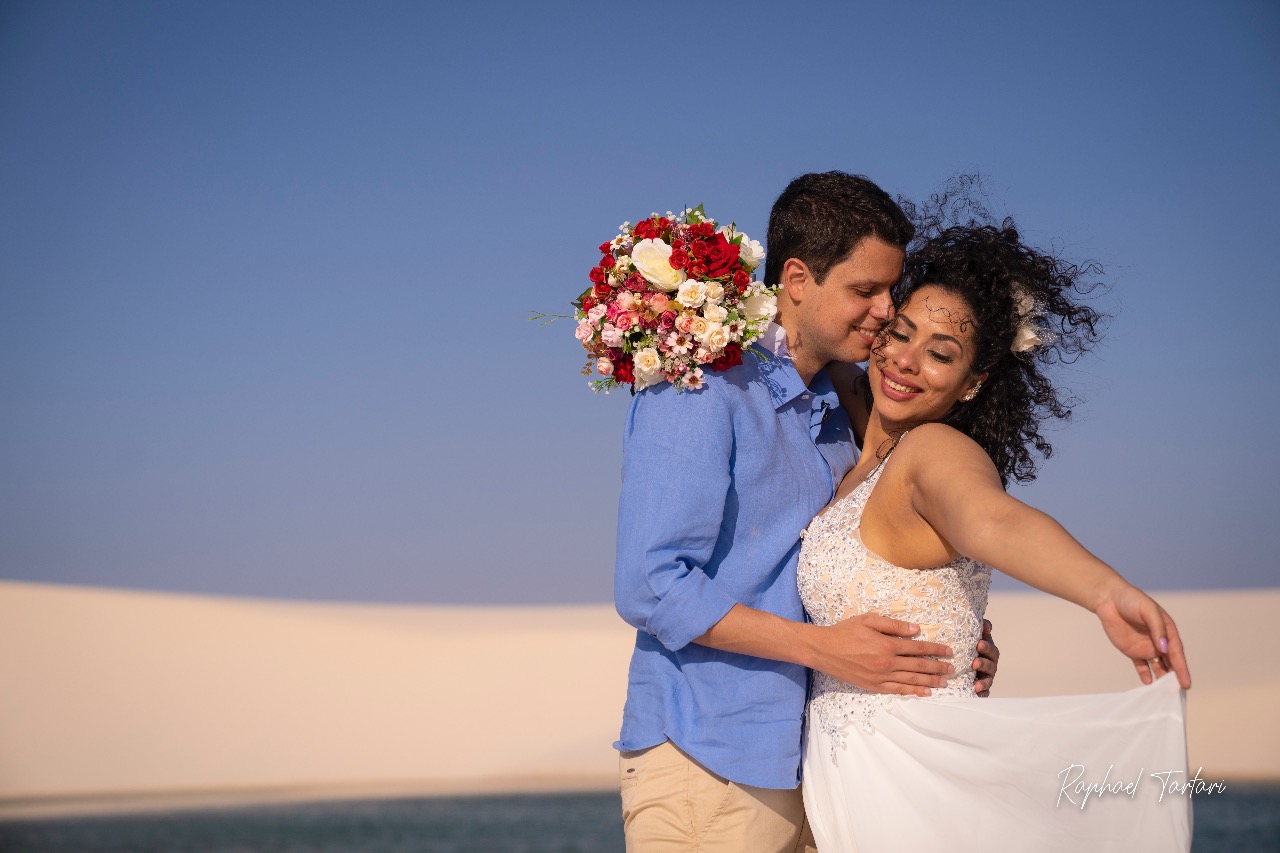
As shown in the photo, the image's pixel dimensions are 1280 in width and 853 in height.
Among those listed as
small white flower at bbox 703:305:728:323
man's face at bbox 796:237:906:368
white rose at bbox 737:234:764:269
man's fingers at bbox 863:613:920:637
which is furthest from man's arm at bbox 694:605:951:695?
white rose at bbox 737:234:764:269

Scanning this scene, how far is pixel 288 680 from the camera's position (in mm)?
20922

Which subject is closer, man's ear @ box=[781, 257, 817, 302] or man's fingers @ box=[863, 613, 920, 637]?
man's fingers @ box=[863, 613, 920, 637]

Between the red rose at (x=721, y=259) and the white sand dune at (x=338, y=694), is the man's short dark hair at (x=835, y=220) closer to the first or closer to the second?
the red rose at (x=721, y=259)

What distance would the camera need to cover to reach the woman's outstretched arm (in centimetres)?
243

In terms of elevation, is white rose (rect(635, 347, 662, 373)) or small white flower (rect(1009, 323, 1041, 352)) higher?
small white flower (rect(1009, 323, 1041, 352))

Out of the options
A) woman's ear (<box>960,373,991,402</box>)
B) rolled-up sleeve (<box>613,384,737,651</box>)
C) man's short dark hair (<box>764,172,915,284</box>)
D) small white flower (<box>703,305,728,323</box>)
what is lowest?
rolled-up sleeve (<box>613,384,737,651</box>)

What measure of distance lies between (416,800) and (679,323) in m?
18.4

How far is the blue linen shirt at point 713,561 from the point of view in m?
3.31

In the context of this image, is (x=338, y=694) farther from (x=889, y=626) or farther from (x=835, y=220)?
(x=889, y=626)

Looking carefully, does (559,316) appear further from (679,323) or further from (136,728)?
(136,728)

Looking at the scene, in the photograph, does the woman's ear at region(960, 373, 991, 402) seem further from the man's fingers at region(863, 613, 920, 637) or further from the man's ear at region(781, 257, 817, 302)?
the man's fingers at region(863, 613, 920, 637)

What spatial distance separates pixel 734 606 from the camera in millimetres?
3295

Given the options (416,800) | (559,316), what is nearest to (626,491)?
(559,316)
